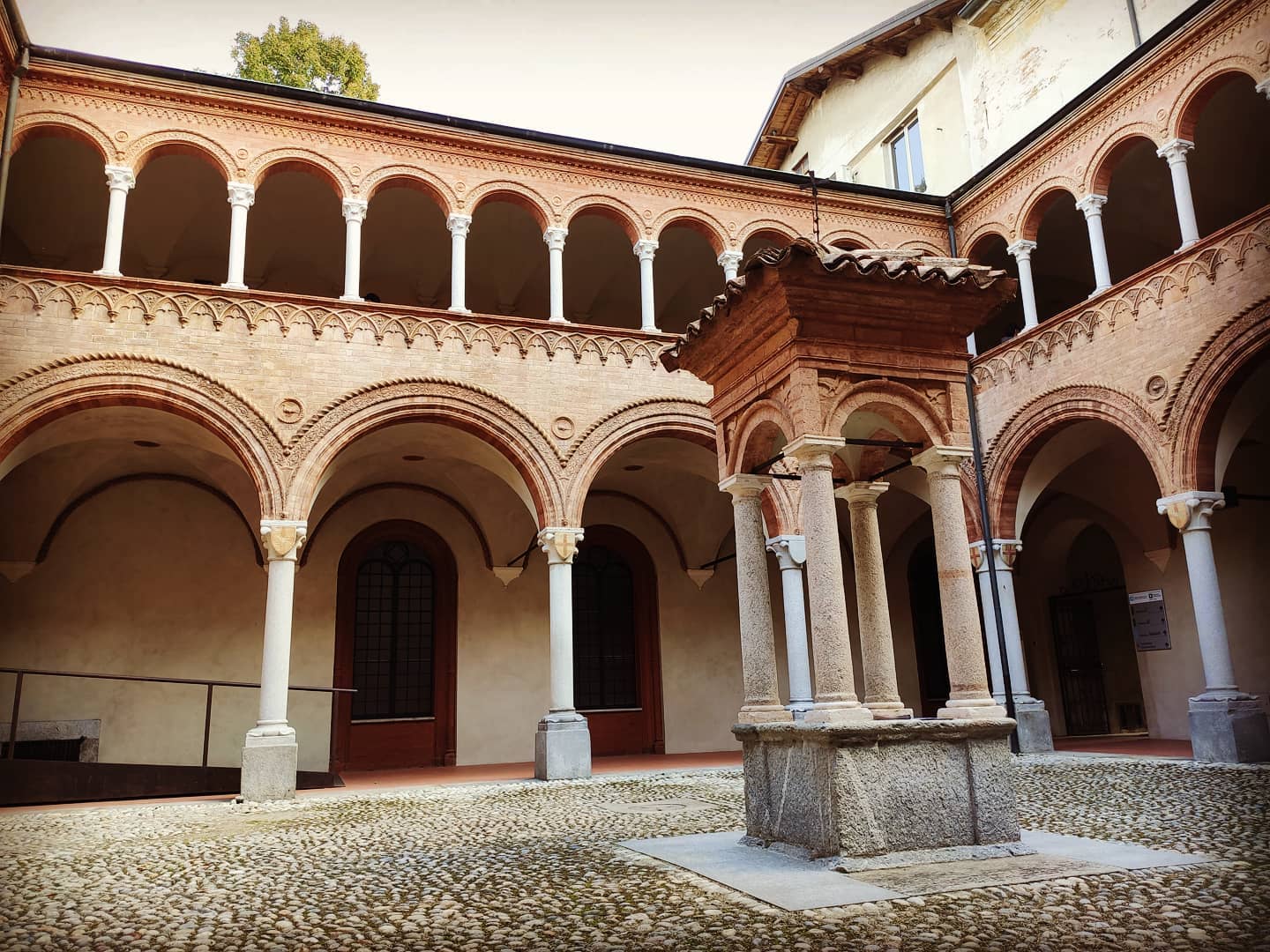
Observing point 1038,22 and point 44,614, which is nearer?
point 44,614

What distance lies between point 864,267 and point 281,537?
8.33 m

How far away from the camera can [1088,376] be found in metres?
13.3

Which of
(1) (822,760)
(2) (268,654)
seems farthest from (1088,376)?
(2) (268,654)

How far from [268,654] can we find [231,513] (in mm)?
4561

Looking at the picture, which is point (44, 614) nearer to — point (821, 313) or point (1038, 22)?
point (821, 313)

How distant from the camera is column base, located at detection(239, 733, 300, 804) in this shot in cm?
1093

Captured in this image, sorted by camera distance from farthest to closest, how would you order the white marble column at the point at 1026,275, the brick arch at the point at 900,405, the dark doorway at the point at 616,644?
1. the dark doorway at the point at 616,644
2. the white marble column at the point at 1026,275
3. the brick arch at the point at 900,405

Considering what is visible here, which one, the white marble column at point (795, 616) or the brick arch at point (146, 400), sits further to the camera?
the white marble column at point (795, 616)

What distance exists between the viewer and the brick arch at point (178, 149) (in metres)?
12.3

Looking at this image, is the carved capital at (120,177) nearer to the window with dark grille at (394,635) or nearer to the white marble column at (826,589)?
the window with dark grille at (394,635)

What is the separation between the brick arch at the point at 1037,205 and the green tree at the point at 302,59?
14899mm

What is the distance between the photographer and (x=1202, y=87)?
12.3m

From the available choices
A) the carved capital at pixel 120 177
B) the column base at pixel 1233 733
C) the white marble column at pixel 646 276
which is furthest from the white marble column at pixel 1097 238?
the carved capital at pixel 120 177

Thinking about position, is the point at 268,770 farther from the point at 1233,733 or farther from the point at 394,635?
the point at 1233,733
